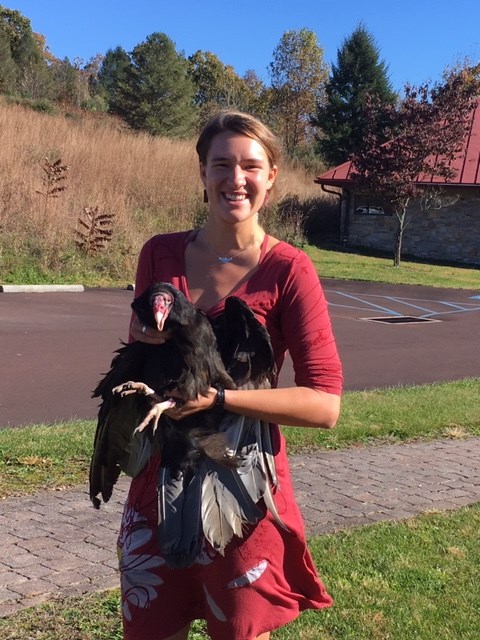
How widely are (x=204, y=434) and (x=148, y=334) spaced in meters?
0.33

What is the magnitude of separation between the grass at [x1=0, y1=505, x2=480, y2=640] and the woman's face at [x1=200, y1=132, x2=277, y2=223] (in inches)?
92.5

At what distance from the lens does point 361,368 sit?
11.0 m

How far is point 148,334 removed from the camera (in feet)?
6.82

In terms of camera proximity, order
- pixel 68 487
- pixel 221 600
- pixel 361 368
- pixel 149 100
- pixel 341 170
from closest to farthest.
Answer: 1. pixel 221 600
2. pixel 68 487
3. pixel 361 368
4. pixel 341 170
5. pixel 149 100

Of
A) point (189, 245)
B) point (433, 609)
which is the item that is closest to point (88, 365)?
point (433, 609)

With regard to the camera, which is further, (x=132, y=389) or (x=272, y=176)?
(x=272, y=176)

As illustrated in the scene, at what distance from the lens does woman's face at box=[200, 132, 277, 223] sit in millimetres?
2330

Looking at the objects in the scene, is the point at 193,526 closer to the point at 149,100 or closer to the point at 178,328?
the point at 178,328

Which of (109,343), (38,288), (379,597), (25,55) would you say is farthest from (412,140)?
(25,55)

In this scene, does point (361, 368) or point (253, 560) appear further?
point (361, 368)

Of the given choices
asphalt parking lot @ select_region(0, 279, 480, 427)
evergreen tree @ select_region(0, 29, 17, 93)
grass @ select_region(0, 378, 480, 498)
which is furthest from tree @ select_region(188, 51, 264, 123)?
grass @ select_region(0, 378, 480, 498)

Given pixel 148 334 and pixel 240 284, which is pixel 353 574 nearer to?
pixel 240 284

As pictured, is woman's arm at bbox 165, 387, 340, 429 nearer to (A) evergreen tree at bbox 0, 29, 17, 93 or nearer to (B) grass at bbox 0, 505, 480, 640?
A: (B) grass at bbox 0, 505, 480, 640

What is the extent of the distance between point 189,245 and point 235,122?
1.31 feet
